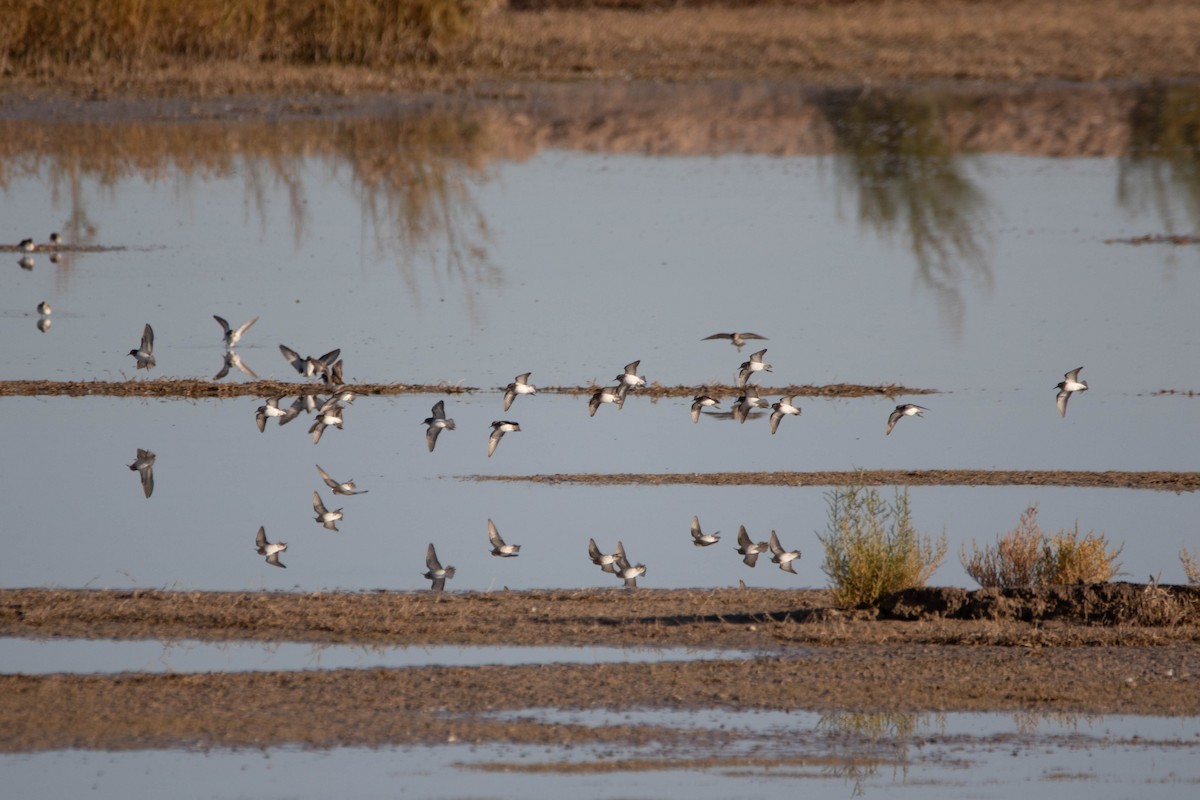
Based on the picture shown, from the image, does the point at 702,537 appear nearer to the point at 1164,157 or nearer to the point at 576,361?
the point at 576,361

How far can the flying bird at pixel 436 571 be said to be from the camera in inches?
489

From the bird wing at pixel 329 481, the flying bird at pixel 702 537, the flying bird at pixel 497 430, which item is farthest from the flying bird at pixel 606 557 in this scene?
the flying bird at pixel 497 430

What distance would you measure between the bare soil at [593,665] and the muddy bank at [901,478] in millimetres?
2883

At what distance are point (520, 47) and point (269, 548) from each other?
3106 centimetres

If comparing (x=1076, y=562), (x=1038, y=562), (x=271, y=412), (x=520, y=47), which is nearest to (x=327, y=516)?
(x=271, y=412)

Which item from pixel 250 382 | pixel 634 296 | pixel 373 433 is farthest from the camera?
pixel 634 296

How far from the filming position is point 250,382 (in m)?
18.5

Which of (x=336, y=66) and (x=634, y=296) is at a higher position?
(x=336, y=66)

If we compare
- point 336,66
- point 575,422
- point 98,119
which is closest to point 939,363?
point 575,422

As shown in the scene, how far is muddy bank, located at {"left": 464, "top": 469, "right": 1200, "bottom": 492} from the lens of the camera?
49.7 feet

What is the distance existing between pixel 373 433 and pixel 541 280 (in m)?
7.78

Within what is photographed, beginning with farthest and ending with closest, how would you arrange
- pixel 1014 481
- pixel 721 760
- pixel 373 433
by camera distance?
1. pixel 373 433
2. pixel 1014 481
3. pixel 721 760

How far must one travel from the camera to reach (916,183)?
104 feet

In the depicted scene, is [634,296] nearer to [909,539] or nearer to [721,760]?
[909,539]
